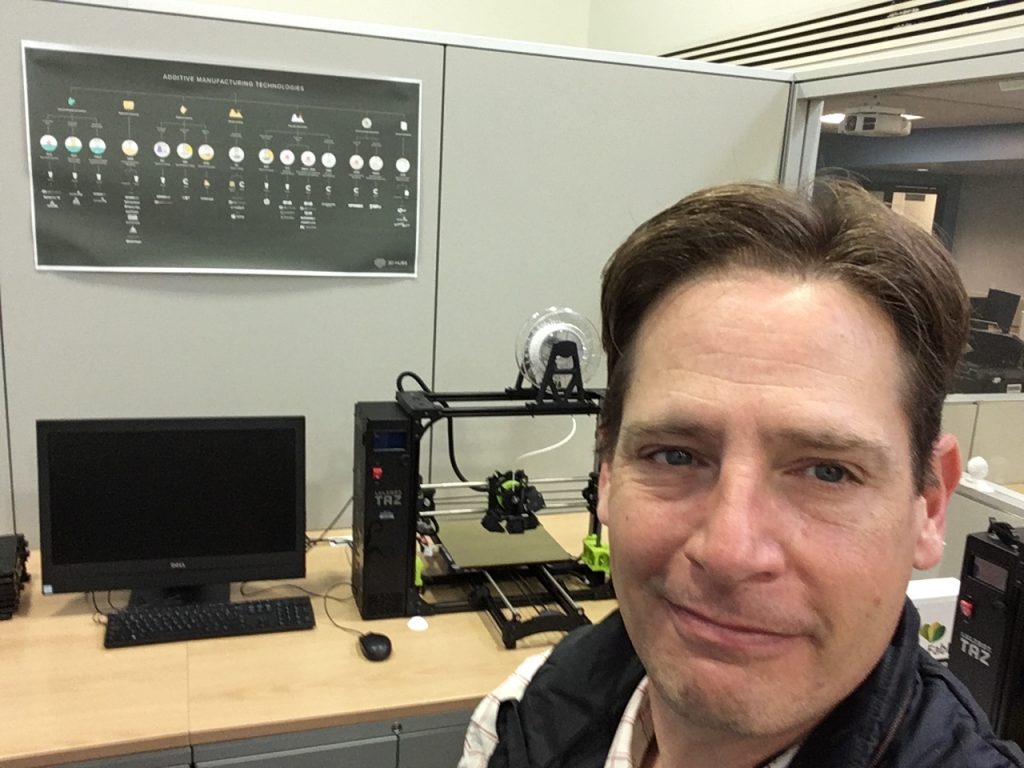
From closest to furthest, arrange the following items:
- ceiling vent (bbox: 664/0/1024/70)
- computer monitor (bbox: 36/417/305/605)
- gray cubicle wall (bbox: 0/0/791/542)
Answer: computer monitor (bbox: 36/417/305/605), gray cubicle wall (bbox: 0/0/791/542), ceiling vent (bbox: 664/0/1024/70)

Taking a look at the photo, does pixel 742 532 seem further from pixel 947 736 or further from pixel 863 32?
pixel 863 32

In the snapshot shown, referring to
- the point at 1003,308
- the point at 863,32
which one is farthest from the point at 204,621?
the point at 863,32

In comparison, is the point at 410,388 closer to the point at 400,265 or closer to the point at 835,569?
the point at 400,265

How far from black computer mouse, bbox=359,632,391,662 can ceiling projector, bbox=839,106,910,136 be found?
1.77m

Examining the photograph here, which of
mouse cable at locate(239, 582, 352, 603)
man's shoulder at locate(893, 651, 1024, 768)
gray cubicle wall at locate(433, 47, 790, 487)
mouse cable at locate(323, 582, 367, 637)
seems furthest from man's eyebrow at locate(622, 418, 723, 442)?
gray cubicle wall at locate(433, 47, 790, 487)

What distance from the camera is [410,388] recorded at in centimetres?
217

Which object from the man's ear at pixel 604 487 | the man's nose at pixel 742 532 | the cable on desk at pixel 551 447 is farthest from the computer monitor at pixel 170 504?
the man's nose at pixel 742 532

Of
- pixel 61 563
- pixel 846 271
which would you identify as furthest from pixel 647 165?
pixel 61 563

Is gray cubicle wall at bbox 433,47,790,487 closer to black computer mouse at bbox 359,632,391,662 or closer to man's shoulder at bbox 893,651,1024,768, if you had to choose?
black computer mouse at bbox 359,632,391,662

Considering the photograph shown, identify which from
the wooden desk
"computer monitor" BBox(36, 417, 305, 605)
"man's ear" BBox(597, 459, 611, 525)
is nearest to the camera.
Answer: "man's ear" BBox(597, 459, 611, 525)

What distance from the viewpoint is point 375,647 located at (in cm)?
168

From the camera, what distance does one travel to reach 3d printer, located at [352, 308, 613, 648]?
71.8 inches

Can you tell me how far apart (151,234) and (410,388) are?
711 millimetres

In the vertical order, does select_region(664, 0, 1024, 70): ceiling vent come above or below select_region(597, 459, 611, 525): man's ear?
above
